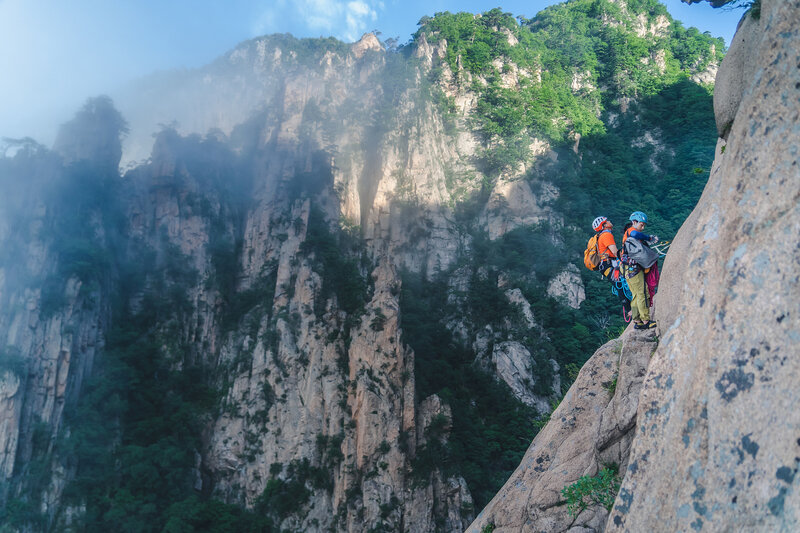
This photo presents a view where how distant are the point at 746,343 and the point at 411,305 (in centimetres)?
3712

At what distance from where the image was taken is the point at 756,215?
381cm

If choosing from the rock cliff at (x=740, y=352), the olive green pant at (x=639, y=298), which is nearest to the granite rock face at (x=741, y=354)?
the rock cliff at (x=740, y=352)

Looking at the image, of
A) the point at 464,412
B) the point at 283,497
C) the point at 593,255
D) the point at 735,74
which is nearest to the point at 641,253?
the point at 593,255

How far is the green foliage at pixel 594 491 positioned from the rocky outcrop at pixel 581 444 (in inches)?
4.1

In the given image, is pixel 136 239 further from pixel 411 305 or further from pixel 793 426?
pixel 793 426

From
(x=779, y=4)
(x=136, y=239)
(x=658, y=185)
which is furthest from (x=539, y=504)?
(x=658, y=185)

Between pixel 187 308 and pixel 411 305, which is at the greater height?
pixel 187 308

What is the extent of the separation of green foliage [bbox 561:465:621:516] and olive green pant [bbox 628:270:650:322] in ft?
6.63

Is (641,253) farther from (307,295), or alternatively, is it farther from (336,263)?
(336,263)

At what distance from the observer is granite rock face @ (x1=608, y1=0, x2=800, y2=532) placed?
328cm

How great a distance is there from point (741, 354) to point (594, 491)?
3.16 meters

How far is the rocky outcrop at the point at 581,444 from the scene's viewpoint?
638 centimetres

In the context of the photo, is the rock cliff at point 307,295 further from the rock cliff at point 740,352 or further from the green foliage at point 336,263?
the rock cliff at point 740,352

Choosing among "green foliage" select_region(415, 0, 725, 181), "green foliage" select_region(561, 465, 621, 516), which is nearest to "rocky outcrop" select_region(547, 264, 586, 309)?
"green foliage" select_region(415, 0, 725, 181)
